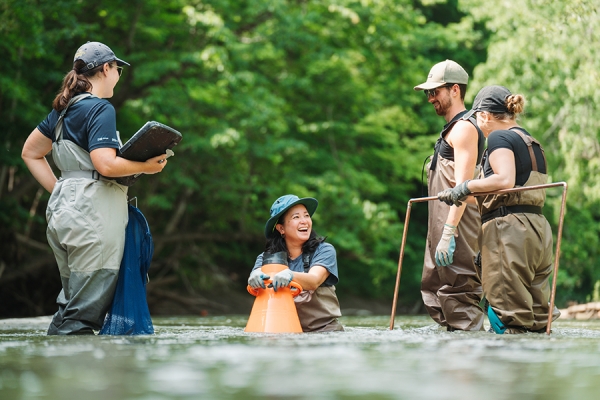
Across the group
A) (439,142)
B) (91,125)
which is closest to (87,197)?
(91,125)

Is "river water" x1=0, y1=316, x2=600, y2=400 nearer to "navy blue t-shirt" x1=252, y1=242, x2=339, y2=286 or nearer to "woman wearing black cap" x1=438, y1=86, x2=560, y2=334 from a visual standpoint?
"woman wearing black cap" x1=438, y1=86, x2=560, y2=334

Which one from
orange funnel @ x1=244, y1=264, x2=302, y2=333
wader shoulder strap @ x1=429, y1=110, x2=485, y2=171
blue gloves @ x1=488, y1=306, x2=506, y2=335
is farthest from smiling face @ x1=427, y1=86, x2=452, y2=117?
orange funnel @ x1=244, y1=264, x2=302, y2=333

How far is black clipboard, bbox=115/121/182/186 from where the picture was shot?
4.98 m

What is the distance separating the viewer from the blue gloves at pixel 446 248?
579 centimetres

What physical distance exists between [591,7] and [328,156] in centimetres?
1003

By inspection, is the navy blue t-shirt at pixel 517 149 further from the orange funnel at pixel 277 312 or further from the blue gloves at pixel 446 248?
the orange funnel at pixel 277 312

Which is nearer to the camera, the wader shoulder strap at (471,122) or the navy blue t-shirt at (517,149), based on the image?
the navy blue t-shirt at (517,149)

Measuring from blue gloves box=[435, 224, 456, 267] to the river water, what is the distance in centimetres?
166

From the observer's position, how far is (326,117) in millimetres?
20906

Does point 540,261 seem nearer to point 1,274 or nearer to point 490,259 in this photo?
point 490,259

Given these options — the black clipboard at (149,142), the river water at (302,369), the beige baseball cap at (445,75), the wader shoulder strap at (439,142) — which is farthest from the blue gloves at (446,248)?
the black clipboard at (149,142)

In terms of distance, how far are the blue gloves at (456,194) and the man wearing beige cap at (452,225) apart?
12.1 inches

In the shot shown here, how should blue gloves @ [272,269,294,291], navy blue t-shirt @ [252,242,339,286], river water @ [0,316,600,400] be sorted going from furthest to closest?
1. navy blue t-shirt @ [252,242,339,286]
2. blue gloves @ [272,269,294,291]
3. river water @ [0,316,600,400]

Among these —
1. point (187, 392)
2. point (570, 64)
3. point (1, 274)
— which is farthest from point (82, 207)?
point (1, 274)
